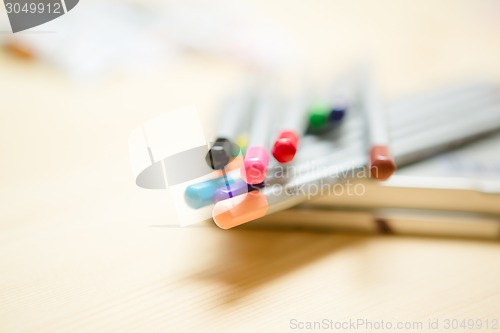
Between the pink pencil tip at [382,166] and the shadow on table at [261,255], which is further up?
the pink pencil tip at [382,166]

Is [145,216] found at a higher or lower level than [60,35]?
lower

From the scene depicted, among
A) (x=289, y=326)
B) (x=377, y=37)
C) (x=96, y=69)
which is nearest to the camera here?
(x=289, y=326)

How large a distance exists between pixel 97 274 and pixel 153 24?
17.4 inches

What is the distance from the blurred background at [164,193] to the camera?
0.29 meters

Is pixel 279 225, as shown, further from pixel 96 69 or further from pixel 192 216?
pixel 96 69

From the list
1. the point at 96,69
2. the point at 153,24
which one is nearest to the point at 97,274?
the point at 96,69

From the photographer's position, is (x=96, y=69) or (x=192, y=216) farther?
(x=96, y=69)

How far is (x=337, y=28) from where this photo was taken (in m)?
0.72

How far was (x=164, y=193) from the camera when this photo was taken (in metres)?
0.39

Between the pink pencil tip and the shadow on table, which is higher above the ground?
the pink pencil tip

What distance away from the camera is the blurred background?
11.5 inches

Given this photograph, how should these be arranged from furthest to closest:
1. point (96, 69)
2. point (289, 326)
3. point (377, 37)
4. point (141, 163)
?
point (377, 37) < point (96, 69) < point (141, 163) < point (289, 326)

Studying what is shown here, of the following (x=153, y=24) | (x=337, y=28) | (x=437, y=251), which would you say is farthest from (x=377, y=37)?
(x=437, y=251)

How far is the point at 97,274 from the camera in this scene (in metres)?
0.32
